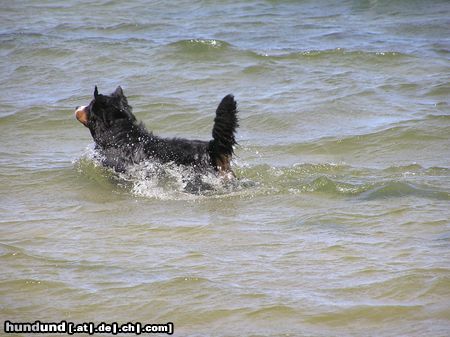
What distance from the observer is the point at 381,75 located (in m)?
12.5

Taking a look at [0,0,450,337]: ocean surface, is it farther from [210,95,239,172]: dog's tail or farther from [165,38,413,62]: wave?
Answer: [210,95,239,172]: dog's tail

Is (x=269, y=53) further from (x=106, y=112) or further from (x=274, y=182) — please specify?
(x=274, y=182)

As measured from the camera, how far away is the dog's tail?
712 cm

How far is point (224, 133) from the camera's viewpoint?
7320 mm

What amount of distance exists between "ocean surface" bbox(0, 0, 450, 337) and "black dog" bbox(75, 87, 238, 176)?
0.49 ft

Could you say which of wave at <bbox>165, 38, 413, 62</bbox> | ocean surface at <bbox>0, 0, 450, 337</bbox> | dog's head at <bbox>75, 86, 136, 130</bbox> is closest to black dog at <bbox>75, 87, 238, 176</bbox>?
dog's head at <bbox>75, 86, 136, 130</bbox>

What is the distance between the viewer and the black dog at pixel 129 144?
7707mm

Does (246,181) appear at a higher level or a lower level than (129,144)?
lower

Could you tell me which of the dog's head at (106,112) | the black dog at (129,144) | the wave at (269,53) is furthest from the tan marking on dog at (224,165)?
the wave at (269,53)

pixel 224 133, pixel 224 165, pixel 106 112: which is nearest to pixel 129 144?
pixel 106 112

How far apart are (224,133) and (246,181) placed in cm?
88

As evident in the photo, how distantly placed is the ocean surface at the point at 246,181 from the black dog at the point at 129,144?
0.15m

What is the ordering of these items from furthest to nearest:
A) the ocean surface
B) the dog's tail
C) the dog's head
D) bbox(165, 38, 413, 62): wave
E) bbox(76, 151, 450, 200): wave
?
bbox(165, 38, 413, 62): wave, the dog's head, bbox(76, 151, 450, 200): wave, the dog's tail, the ocean surface

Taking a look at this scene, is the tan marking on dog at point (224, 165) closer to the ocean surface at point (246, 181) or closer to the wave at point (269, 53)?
the ocean surface at point (246, 181)
